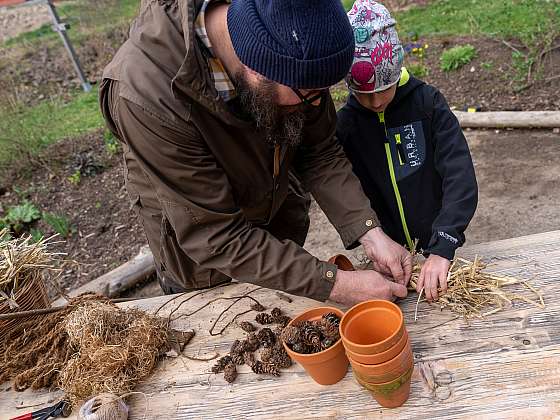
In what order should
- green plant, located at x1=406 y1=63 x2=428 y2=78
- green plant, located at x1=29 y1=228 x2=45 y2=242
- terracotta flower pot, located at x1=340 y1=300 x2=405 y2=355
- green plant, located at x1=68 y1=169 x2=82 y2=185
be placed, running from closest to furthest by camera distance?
terracotta flower pot, located at x1=340 y1=300 x2=405 y2=355
green plant, located at x1=29 y1=228 x2=45 y2=242
green plant, located at x1=68 y1=169 x2=82 y2=185
green plant, located at x1=406 y1=63 x2=428 y2=78

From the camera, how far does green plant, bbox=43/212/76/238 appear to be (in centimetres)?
465

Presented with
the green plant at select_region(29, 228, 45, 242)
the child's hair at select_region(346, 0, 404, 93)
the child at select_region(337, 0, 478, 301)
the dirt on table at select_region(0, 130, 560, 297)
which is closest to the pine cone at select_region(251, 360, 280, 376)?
the child at select_region(337, 0, 478, 301)

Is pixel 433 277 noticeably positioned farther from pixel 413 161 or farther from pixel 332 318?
pixel 413 161

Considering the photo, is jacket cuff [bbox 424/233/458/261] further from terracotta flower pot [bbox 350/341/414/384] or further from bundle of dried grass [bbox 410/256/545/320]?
terracotta flower pot [bbox 350/341/414/384]

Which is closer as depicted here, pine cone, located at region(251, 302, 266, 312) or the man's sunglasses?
the man's sunglasses

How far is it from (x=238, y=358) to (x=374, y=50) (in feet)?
4.05

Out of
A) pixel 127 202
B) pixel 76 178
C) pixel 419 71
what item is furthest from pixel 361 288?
pixel 419 71

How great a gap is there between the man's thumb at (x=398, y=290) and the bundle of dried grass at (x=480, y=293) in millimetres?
53

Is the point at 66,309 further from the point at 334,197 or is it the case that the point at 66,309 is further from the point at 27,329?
the point at 334,197

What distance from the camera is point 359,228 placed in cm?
211

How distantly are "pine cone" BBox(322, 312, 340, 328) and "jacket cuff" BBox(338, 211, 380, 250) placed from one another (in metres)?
0.53

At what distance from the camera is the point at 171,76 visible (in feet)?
5.70

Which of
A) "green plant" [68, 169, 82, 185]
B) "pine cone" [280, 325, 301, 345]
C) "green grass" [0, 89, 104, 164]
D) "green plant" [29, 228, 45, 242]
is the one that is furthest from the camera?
"green grass" [0, 89, 104, 164]

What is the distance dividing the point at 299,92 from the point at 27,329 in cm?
136
